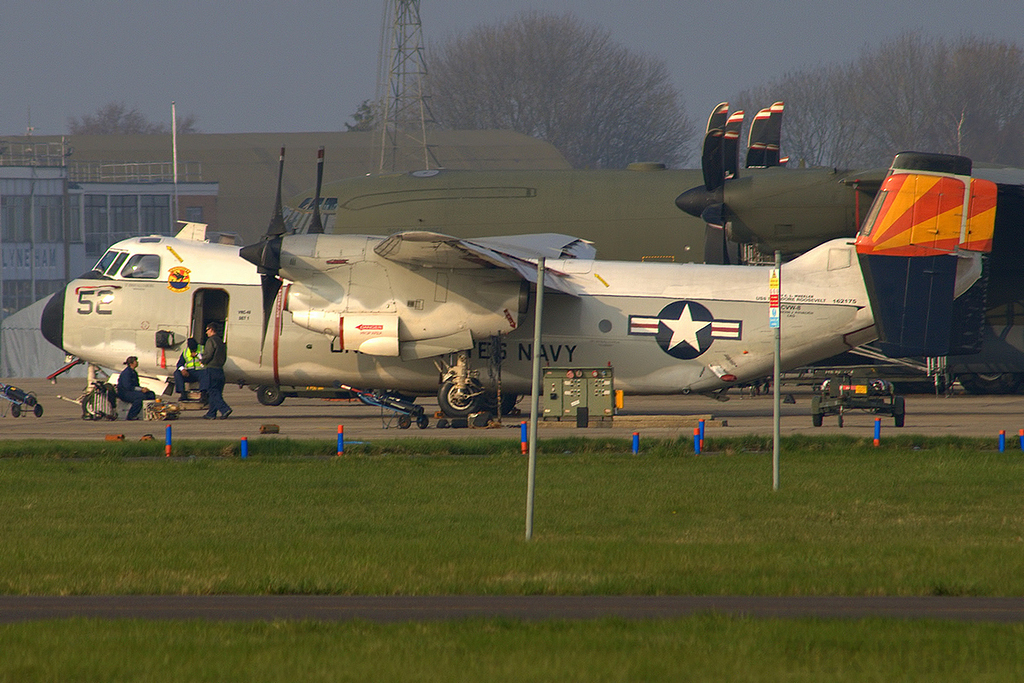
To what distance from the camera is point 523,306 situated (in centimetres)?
2464

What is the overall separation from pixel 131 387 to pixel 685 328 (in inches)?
502

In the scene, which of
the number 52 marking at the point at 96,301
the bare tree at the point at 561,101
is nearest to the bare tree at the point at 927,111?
the bare tree at the point at 561,101

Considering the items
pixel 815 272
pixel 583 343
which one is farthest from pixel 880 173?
pixel 583 343

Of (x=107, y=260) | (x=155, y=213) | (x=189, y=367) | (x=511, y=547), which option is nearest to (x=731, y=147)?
(x=189, y=367)

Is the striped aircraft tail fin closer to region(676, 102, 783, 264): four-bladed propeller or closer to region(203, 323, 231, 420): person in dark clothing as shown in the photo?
region(676, 102, 783, 264): four-bladed propeller

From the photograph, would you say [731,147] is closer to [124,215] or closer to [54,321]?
[54,321]

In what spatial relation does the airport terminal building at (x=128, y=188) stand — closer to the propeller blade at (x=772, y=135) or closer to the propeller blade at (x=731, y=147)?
the propeller blade at (x=772, y=135)

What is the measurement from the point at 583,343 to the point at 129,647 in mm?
17940

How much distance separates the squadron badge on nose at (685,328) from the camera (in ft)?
81.8

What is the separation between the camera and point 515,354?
83.7ft

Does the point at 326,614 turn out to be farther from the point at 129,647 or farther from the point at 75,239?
the point at 75,239

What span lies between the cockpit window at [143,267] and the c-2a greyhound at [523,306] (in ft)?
0.11

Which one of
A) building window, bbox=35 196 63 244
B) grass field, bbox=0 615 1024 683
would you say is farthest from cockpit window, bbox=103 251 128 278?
building window, bbox=35 196 63 244

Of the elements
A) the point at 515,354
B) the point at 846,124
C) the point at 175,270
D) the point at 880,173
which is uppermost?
the point at 846,124
